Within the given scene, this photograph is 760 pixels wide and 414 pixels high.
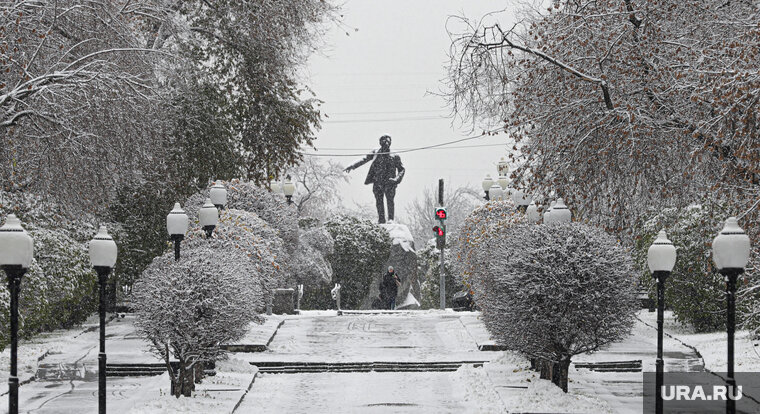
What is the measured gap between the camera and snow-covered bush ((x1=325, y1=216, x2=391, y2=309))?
38.2 m

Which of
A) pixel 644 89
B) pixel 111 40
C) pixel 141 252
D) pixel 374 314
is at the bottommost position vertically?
pixel 374 314

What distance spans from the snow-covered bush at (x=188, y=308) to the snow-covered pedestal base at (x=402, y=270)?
24476 mm

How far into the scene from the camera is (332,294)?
3541 cm

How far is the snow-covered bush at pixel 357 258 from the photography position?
38188 mm

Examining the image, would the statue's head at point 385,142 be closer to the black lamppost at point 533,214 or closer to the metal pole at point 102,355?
the black lamppost at point 533,214

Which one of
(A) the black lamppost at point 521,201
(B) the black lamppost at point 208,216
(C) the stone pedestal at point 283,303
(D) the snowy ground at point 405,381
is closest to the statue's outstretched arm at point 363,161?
(C) the stone pedestal at point 283,303

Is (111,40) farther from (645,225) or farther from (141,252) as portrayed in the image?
(645,225)

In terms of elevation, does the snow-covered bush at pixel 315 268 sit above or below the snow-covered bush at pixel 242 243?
below

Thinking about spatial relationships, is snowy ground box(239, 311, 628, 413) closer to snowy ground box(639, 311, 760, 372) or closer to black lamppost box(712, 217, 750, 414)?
snowy ground box(639, 311, 760, 372)

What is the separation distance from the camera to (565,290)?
13.5m

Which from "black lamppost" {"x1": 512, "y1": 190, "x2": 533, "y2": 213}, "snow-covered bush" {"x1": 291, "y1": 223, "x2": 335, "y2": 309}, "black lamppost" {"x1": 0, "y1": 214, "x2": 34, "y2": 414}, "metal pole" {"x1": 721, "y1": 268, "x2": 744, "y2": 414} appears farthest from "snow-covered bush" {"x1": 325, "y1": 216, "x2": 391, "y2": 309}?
"black lamppost" {"x1": 0, "y1": 214, "x2": 34, "y2": 414}

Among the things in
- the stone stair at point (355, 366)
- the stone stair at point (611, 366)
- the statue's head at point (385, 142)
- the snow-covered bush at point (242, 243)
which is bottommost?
the stone stair at point (355, 366)

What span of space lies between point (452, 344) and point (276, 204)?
6.94 metres

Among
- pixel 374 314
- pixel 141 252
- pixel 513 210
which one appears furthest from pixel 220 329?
pixel 374 314
